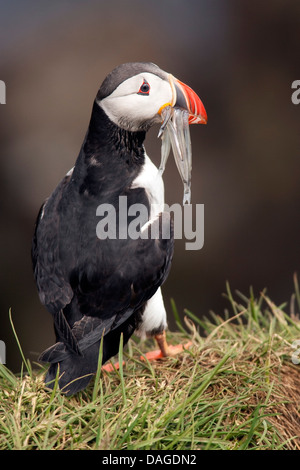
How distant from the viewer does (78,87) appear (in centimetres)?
516

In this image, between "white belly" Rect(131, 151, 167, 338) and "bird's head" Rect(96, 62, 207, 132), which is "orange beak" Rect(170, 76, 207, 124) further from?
"white belly" Rect(131, 151, 167, 338)

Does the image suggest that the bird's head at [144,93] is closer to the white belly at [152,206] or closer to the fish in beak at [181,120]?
the fish in beak at [181,120]

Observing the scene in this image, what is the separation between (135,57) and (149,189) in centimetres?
293

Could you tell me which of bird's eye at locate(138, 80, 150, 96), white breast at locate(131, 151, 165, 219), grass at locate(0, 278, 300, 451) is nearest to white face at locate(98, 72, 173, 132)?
bird's eye at locate(138, 80, 150, 96)

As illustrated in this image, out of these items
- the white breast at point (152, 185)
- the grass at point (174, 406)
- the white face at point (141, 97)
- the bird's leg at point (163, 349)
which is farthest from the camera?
the bird's leg at point (163, 349)

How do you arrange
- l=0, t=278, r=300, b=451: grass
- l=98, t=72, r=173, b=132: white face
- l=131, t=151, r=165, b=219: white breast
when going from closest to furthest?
l=0, t=278, r=300, b=451: grass
l=98, t=72, r=173, b=132: white face
l=131, t=151, r=165, b=219: white breast

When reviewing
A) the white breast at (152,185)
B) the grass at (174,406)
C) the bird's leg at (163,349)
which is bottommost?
the grass at (174,406)

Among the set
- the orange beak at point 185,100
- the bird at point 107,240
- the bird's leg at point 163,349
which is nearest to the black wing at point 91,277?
the bird at point 107,240

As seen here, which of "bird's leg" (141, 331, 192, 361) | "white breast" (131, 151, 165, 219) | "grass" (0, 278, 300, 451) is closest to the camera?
"grass" (0, 278, 300, 451)

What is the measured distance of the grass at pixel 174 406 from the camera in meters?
2.08

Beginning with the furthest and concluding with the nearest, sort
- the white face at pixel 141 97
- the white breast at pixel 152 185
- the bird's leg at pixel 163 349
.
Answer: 1. the bird's leg at pixel 163 349
2. the white breast at pixel 152 185
3. the white face at pixel 141 97

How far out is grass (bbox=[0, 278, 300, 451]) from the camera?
2.08 m

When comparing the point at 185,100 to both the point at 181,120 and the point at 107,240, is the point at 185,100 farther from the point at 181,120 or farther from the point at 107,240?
the point at 107,240
